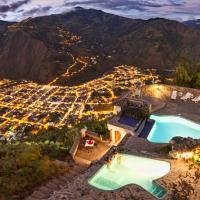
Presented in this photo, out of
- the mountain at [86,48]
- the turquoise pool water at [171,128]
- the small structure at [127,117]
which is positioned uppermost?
the small structure at [127,117]

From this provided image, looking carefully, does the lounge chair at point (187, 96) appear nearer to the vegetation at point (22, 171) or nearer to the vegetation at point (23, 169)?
the vegetation at point (23, 169)

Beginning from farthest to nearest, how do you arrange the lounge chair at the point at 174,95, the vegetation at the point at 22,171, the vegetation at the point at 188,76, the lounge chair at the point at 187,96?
the vegetation at the point at 188,76 < the lounge chair at the point at 174,95 < the lounge chair at the point at 187,96 < the vegetation at the point at 22,171

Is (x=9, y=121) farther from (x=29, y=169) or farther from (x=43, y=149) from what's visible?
(x=29, y=169)

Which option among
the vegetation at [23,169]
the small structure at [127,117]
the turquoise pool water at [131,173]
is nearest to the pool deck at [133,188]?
the turquoise pool water at [131,173]

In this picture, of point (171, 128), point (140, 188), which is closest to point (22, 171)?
point (140, 188)

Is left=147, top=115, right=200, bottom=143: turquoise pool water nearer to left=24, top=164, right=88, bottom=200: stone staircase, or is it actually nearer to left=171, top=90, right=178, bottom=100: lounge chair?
left=171, top=90, right=178, bottom=100: lounge chair

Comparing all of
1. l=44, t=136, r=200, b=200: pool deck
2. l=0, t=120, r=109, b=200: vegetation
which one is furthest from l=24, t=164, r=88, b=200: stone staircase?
l=0, t=120, r=109, b=200: vegetation

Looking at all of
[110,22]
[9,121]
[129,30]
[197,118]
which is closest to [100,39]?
[129,30]
